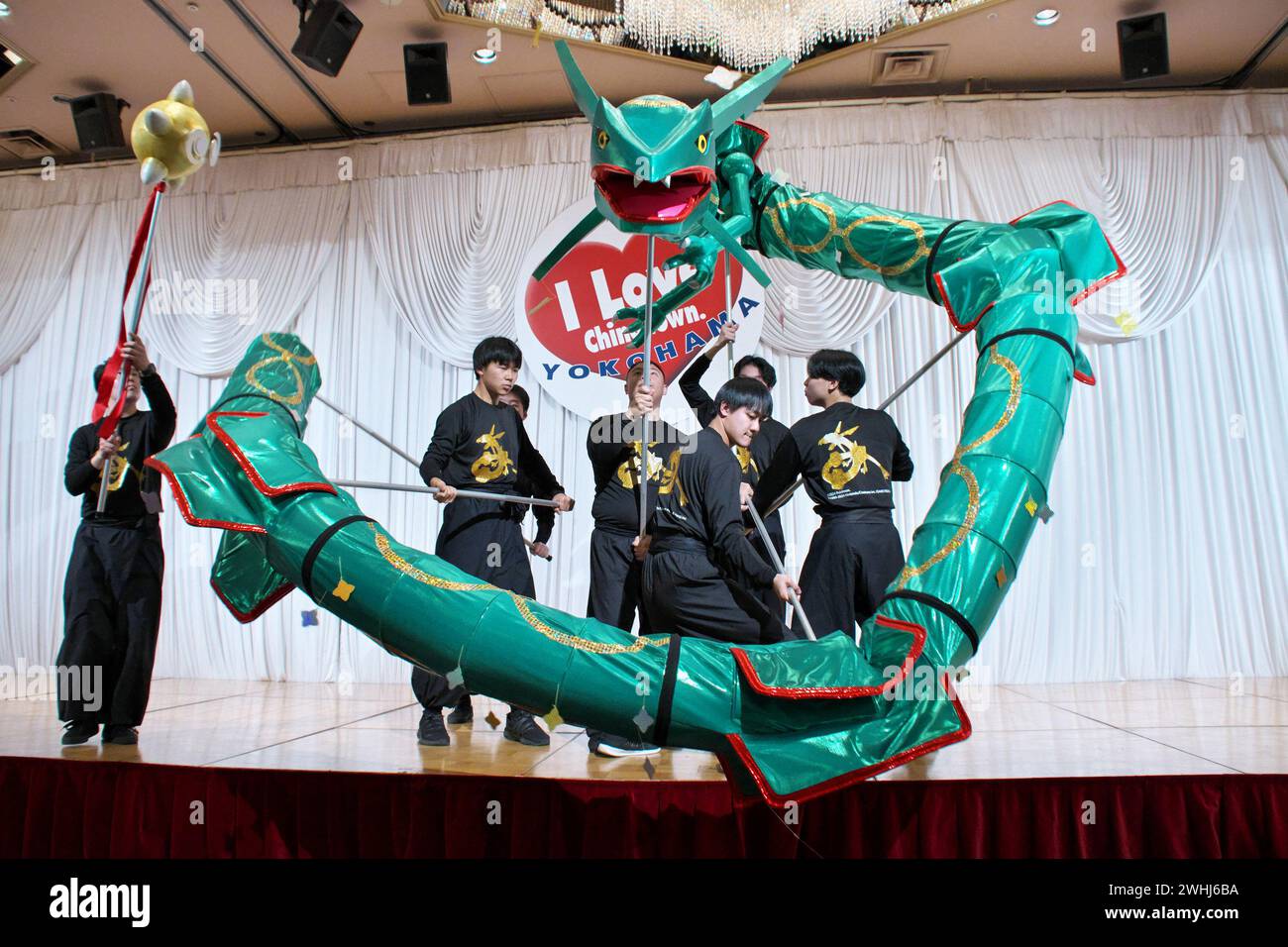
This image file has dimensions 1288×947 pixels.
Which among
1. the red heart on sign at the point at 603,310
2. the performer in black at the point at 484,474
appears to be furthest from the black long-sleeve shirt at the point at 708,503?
the red heart on sign at the point at 603,310

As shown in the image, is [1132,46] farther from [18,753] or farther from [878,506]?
[18,753]

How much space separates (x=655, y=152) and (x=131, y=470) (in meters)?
2.88

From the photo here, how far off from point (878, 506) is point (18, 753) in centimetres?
286

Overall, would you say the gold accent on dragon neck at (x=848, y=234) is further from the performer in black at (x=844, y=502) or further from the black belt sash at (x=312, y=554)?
the performer in black at (x=844, y=502)

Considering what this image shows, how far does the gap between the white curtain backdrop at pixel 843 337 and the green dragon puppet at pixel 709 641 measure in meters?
4.22

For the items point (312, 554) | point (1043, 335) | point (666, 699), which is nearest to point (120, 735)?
point (312, 554)

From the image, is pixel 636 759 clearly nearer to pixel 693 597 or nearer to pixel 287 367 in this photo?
pixel 693 597

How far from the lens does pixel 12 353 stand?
638 centimetres

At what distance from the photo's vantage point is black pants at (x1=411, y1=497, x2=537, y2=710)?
333 cm

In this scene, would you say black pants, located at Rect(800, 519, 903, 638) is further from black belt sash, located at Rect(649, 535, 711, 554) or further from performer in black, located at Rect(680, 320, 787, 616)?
black belt sash, located at Rect(649, 535, 711, 554)

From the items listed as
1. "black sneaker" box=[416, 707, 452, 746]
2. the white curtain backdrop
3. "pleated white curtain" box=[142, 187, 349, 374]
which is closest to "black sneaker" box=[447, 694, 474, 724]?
"black sneaker" box=[416, 707, 452, 746]

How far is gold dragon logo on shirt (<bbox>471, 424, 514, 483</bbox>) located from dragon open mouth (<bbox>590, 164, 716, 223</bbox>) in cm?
225

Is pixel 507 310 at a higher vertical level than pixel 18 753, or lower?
higher
